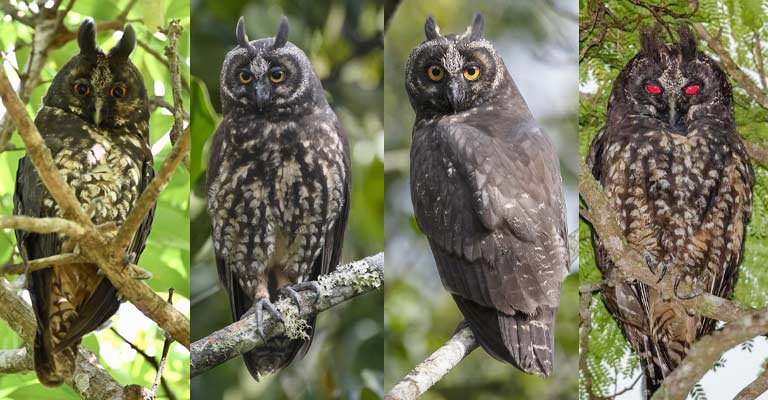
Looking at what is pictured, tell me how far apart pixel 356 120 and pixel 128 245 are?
84cm

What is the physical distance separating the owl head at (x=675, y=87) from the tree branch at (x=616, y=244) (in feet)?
0.88

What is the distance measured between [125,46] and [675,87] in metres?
1.72

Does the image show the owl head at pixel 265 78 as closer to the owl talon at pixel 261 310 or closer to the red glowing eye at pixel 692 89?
the owl talon at pixel 261 310

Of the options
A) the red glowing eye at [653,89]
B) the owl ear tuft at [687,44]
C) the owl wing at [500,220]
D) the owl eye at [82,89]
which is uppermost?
the owl ear tuft at [687,44]

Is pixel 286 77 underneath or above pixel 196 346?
above

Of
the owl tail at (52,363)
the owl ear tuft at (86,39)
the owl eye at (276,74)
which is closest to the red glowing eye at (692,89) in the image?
the owl eye at (276,74)

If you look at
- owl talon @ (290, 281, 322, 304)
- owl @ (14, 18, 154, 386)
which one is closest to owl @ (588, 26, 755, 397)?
owl talon @ (290, 281, 322, 304)

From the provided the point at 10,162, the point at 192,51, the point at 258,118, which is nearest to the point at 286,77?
the point at 258,118

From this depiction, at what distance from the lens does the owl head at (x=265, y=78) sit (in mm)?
2557

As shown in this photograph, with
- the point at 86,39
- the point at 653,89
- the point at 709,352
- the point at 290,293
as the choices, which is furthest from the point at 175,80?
the point at 709,352

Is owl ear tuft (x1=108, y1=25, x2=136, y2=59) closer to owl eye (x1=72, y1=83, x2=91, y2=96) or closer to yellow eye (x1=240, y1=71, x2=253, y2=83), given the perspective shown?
owl eye (x1=72, y1=83, x2=91, y2=96)

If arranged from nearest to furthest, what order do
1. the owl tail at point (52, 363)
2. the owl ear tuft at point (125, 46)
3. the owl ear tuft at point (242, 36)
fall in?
1. the owl tail at point (52, 363)
2. the owl ear tuft at point (125, 46)
3. the owl ear tuft at point (242, 36)

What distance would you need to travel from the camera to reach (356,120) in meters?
2.77

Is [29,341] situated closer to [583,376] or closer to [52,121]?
[52,121]
